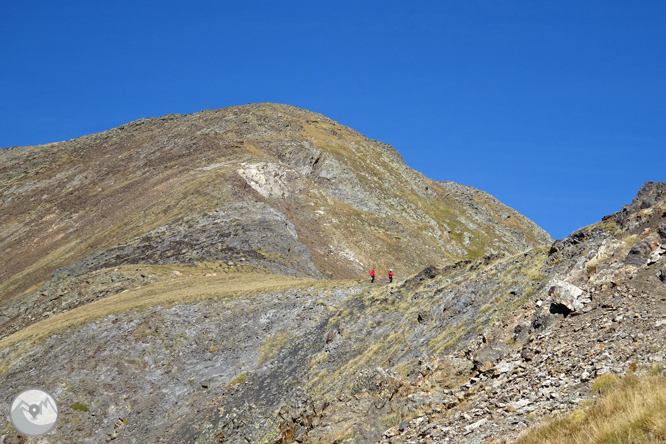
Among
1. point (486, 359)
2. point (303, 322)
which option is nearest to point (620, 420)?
Result: point (486, 359)

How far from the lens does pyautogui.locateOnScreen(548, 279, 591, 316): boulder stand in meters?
14.3

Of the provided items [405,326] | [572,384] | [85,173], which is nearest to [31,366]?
[405,326]

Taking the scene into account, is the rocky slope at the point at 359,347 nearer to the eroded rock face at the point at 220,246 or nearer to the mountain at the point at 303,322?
the mountain at the point at 303,322

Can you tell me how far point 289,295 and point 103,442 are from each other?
15051 millimetres

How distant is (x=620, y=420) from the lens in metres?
8.13

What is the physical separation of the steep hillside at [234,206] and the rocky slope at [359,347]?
8.89 meters

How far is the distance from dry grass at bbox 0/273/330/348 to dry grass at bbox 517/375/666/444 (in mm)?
29203

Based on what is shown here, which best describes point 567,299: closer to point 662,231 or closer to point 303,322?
point 662,231

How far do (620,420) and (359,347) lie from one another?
1897cm

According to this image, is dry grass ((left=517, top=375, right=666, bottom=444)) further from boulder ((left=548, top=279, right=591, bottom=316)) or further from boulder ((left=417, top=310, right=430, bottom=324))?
boulder ((left=417, top=310, right=430, bottom=324))

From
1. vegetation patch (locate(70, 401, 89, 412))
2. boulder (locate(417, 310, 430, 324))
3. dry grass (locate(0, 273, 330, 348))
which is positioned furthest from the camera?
dry grass (locate(0, 273, 330, 348))

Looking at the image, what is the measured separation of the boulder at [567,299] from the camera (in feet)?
46.9

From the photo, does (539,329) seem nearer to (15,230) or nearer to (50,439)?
(50,439)

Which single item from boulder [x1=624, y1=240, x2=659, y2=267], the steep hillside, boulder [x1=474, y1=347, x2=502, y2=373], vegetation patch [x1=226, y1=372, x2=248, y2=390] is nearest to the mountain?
boulder [x1=624, y1=240, x2=659, y2=267]
